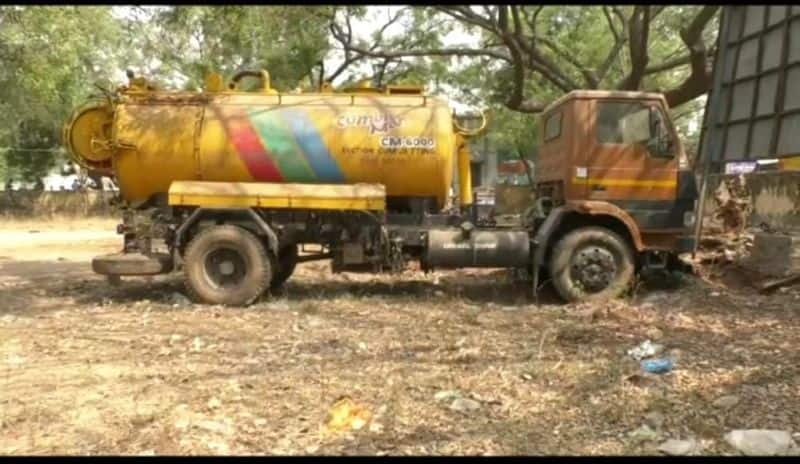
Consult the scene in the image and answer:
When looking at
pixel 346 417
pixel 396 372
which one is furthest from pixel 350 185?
pixel 346 417

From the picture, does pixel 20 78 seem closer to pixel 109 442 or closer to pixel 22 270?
pixel 22 270

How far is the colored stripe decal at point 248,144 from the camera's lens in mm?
9008

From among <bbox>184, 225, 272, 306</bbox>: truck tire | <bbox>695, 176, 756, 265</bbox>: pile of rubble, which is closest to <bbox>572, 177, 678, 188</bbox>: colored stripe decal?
<bbox>695, 176, 756, 265</bbox>: pile of rubble

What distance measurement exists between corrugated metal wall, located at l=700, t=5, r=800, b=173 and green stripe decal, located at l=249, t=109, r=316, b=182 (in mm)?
4825

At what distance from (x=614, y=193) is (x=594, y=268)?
882mm

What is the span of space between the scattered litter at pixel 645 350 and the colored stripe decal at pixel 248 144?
463 centimetres

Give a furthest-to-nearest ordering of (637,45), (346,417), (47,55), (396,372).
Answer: (47,55), (637,45), (396,372), (346,417)

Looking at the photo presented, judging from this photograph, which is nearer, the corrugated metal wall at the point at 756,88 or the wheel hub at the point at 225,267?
the corrugated metal wall at the point at 756,88

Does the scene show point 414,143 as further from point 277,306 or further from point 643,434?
point 643,434

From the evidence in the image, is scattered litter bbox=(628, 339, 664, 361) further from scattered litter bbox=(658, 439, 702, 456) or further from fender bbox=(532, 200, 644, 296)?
fender bbox=(532, 200, 644, 296)

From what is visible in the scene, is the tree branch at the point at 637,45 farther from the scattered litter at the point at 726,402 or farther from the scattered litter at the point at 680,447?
the scattered litter at the point at 680,447

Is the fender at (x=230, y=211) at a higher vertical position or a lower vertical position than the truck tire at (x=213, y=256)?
higher

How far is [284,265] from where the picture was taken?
10.0 metres

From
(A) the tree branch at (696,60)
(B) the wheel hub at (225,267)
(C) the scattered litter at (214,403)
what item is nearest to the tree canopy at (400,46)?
(A) the tree branch at (696,60)
